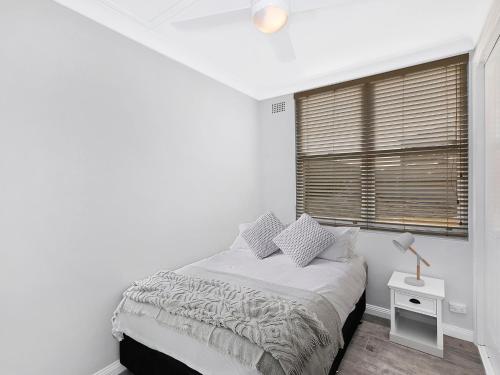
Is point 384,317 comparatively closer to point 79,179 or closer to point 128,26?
point 79,179

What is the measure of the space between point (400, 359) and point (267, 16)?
2.58 meters

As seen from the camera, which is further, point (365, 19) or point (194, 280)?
point (365, 19)

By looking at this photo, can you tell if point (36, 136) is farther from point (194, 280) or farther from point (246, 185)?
point (246, 185)

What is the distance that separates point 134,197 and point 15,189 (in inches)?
29.4

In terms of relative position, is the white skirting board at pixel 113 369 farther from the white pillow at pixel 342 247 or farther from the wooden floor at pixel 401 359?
the white pillow at pixel 342 247

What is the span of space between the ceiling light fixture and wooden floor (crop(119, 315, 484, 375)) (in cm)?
236

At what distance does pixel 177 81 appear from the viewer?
8.10ft

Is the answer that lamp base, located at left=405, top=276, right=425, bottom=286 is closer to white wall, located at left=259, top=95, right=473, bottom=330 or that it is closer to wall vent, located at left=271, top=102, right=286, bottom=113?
white wall, located at left=259, top=95, right=473, bottom=330

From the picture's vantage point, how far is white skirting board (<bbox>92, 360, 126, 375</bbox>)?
1854 mm

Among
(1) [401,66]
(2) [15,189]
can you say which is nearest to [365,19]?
(1) [401,66]

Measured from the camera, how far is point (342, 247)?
2449mm

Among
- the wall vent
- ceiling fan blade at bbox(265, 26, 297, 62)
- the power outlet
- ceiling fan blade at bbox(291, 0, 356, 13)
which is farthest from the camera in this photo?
the wall vent

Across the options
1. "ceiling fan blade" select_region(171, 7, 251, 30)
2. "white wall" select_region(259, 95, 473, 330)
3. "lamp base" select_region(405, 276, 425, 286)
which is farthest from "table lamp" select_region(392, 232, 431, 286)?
"ceiling fan blade" select_region(171, 7, 251, 30)

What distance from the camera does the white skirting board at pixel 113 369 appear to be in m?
1.85
